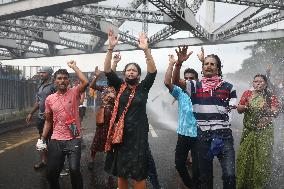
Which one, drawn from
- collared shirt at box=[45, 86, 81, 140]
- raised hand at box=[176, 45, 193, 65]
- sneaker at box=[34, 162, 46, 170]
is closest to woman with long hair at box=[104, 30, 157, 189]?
raised hand at box=[176, 45, 193, 65]

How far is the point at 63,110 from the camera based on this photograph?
529cm

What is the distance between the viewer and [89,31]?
1216 inches

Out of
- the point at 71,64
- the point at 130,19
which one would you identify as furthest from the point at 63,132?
the point at 130,19

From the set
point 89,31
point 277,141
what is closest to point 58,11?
point 89,31

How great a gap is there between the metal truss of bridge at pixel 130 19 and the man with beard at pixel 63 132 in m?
15.0

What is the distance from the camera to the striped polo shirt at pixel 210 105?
469cm

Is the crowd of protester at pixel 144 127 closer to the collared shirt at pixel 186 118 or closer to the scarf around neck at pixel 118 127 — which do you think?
the scarf around neck at pixel 118 127

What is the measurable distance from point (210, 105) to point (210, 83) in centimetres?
25

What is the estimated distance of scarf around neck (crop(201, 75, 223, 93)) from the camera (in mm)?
4723

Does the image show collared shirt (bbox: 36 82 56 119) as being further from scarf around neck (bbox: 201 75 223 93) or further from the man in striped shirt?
scarf around neck (bbox: 201 75 223 93)

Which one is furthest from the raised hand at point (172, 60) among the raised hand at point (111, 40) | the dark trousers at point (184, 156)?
the dark trousers at point (184, 156)

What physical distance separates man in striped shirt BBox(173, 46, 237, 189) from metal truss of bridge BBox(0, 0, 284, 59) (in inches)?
622

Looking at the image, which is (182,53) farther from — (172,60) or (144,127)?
(144,127)

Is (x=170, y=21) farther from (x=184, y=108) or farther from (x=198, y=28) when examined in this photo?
(x=184, y=108)
